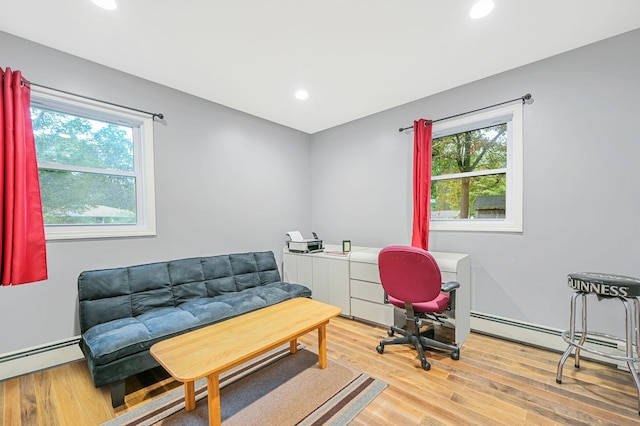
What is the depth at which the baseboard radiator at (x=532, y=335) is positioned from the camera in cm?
216

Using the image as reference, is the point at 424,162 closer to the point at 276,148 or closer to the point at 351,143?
the point at 351,143

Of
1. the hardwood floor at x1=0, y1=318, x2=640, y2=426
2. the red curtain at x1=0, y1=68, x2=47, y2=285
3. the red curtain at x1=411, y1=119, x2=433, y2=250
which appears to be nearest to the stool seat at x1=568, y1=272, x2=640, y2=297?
the hardwood floor at x1=0, y1=318, x2=640, y2=426

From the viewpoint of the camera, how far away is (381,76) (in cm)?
267

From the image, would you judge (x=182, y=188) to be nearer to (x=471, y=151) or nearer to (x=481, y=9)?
(x=481, y=9)

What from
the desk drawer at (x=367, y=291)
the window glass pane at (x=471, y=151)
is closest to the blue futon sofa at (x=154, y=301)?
the desk drawer at (x=367, y=291)

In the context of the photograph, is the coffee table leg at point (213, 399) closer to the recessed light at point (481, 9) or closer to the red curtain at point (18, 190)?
the red curtain at point (18, 190)

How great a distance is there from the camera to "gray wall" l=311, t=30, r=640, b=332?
2111 mm

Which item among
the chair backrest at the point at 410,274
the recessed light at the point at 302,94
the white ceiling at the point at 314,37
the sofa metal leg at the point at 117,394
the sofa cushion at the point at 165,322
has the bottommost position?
the sofa metal leg at the point at 117,394

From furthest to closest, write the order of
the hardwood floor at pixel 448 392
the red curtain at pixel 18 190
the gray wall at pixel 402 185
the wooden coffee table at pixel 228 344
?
the gray wall at pixel 402 185, the red curtain at pixel 18 190, the hardwood floor at pixel 448 392, the wooden coffee table at pixel 228 344

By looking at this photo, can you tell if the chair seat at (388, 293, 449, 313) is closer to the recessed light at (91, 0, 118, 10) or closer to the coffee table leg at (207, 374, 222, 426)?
the coffee table leg at (207, 374, 222, 426)

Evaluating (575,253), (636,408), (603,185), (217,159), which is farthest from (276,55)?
(636,408)

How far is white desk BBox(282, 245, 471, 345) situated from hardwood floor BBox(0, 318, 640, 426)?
431 mm

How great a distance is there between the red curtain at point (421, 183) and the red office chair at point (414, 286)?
764 millimetres

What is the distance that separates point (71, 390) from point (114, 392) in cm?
46
